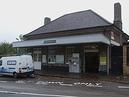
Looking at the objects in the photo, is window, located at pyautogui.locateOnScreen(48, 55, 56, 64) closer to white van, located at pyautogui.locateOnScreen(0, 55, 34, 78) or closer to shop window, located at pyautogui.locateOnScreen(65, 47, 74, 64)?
shop window, located at pyautogui.locateOnScreen(65, 47, 74, 64)

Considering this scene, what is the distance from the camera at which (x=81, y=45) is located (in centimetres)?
2883

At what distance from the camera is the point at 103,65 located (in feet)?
89.1

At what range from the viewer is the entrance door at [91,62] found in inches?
1117

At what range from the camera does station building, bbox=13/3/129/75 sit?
26672 millimetres

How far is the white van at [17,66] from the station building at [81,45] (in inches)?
203

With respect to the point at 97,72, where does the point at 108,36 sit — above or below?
above

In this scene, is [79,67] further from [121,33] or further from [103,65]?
[121,33]

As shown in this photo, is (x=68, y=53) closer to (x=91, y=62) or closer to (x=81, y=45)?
(x=81, y=45)

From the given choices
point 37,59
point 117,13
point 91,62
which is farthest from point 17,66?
point 117,13

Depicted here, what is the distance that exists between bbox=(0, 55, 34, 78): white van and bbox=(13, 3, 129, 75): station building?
16.9ft

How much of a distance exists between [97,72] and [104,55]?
225 cm

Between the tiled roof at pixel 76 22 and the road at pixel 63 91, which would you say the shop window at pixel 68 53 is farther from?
the road at pixel 63 91

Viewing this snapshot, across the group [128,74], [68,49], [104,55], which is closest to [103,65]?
[104,55]

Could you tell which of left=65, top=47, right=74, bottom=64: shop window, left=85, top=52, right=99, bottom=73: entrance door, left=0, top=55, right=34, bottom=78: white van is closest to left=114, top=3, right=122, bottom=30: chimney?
left=85, top=52, right=99, bottom=73: entrance door
